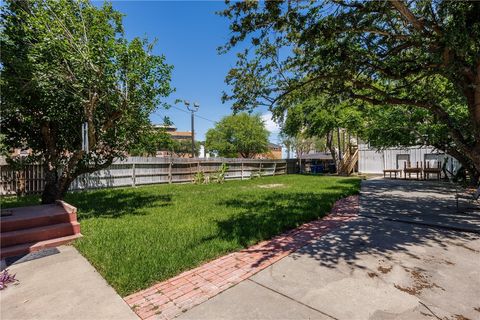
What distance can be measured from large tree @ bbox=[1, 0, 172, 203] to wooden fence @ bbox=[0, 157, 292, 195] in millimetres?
2812

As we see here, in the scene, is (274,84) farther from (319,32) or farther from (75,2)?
(75,2)

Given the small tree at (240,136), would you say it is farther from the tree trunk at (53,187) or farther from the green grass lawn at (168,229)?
the tree trunk at (53,187)

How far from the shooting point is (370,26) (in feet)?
15.3

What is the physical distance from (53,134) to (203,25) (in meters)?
5.43

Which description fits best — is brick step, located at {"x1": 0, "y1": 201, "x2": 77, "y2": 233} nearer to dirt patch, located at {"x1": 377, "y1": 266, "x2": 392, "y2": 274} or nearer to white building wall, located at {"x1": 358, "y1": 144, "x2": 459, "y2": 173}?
dirt patch, located at {"x1": 377, "y1": 266, "x2": 392, "y2": 274}

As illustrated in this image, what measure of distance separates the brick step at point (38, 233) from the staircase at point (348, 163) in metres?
19.2

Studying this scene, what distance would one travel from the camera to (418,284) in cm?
288

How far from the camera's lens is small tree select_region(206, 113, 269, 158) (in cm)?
3328

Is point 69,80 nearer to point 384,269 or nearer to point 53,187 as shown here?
point 53,187

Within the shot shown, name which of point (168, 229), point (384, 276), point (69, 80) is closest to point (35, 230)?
point (168, 229)

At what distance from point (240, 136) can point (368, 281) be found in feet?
100

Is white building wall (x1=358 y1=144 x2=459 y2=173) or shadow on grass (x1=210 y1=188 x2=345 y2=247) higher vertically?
white building wall (x1=358 y1=144 x2=459 y2=173)

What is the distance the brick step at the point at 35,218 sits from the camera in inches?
174

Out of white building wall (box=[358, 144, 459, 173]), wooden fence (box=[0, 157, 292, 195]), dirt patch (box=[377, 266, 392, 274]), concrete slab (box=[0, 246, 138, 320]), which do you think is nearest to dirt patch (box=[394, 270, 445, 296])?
dirt patch (box=[377, 266, 392, 274])
